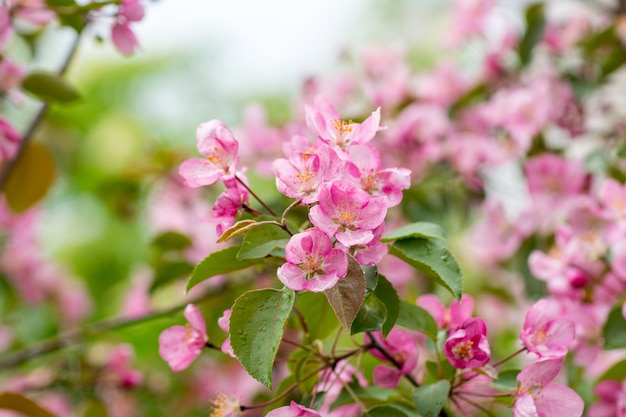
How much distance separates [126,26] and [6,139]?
203 millimetres

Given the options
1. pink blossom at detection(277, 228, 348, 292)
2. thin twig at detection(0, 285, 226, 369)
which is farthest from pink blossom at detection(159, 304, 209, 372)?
thin twig at detection(0, 285, 226, 369)

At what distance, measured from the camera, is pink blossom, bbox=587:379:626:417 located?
0.79 m

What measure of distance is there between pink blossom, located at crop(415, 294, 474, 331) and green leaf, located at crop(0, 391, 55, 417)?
17.9 inches

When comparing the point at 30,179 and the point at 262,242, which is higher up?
the point at 262,242

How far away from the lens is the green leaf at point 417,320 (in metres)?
0.65

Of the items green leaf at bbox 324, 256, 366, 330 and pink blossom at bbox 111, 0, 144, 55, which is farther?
pink blossom at bbox 111, 0, 144, 55

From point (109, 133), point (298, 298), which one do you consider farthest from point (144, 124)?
point (298, 298)

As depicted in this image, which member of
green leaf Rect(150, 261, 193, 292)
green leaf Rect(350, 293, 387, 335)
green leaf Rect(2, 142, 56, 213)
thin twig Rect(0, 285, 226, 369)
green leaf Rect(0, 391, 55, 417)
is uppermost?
green leaf Rect(350, 293, 387, 335)

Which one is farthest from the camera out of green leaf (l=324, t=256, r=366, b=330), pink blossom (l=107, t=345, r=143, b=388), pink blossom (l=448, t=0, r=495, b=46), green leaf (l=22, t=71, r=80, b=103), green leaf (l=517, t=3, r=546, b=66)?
pink blossom (l=448, t=0, r=495, b=46)

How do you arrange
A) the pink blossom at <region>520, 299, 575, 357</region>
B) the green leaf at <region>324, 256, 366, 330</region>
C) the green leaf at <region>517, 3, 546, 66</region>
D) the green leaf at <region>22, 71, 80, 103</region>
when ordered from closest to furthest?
1. the green leaf at <region>324, 256, 366, 330</region>
2. the pink blossom at <region>520, 299, 575, 357</region>
3. the green leaf at <region>22, 71, 80, 103</region>
4. the green leaf at <region>517, 3, 546, 66</region>

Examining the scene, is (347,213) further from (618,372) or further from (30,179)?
(30,179)

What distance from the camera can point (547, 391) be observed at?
622 millimetres

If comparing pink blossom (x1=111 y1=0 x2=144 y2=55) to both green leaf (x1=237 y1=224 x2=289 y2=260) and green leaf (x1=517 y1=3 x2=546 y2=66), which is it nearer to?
green leaf (x1=237 y1=224 x2=289 y2=260)

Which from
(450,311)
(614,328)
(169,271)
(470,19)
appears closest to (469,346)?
(450,311)
